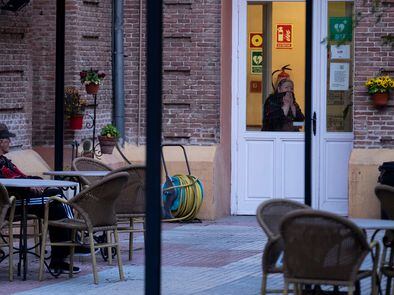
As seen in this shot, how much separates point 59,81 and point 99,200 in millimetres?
2816

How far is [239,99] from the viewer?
1695cm

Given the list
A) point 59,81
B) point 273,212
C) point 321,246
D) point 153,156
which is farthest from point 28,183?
point 153,156

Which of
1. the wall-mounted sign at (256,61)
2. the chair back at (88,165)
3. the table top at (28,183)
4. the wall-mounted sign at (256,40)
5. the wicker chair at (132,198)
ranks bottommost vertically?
the wicker chair at (132,198)

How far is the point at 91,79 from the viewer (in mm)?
15430

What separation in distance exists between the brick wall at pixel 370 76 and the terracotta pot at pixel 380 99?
3.6 inches

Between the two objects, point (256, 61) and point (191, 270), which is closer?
point (191, 270)

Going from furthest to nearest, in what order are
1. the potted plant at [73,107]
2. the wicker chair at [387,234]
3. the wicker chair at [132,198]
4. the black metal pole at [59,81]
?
the potted plant at [73,107], the black metal pole at [59,81], the wicker chair at [132,198], the wicker chair at [387,234]

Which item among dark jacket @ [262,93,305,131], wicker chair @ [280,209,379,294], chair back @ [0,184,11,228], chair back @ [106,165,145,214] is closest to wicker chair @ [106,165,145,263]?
chair back @ [106,165,145,214]

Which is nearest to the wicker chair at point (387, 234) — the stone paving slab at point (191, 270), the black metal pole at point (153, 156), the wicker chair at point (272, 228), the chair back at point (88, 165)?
the stone paving slab at point (191, 270)

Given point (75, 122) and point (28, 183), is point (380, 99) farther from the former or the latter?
point (28, 183)

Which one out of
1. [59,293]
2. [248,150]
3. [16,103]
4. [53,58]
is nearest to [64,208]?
[59,293]

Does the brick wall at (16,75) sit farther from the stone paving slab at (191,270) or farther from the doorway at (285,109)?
the doorway at (285,109)

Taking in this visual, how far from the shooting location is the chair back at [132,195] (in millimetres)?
12086

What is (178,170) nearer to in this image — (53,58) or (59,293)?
(53,58)
